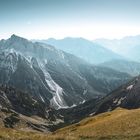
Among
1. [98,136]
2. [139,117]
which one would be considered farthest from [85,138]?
[139,117]

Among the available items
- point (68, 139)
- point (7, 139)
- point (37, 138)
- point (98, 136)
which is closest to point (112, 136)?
point (98, 136)

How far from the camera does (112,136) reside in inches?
1460

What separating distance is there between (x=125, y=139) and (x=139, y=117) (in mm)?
16488

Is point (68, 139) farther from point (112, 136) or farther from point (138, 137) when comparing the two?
point (138, 137)

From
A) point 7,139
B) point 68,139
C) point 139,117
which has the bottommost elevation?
point 139,117

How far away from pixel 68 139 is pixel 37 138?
13.3 feet

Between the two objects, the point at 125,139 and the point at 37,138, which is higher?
the point at 37,138

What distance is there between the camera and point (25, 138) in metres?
34.6

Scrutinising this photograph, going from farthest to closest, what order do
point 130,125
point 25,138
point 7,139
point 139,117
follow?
point 139,117
point 130,125
point 25,138
point 7,139

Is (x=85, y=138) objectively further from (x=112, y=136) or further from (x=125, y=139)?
(x=125, y=139)

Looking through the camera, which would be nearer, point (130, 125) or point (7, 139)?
point (7, 139)

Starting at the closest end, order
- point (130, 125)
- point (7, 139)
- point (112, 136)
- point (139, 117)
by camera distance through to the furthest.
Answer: point (7, 139) < point (112, 136) < point (130, 125) < point (139, 117)

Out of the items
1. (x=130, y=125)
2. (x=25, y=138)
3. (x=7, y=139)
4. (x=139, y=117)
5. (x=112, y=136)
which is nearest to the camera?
(x=7, y=139)

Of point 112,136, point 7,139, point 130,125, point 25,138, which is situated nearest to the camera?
point 7,139
